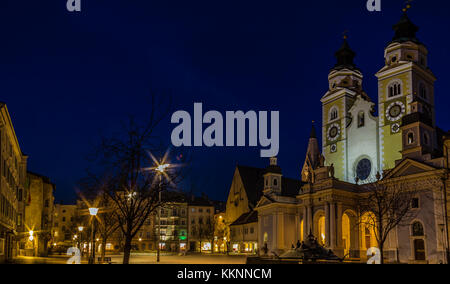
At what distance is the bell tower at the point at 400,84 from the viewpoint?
223 feet

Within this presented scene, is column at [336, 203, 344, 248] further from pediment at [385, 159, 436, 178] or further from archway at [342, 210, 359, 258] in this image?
pediment at [385, 159, 436, 178]

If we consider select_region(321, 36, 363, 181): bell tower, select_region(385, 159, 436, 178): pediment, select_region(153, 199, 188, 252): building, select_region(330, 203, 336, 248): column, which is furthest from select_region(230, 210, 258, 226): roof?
select_region(385, 159, 436, 178): pediment

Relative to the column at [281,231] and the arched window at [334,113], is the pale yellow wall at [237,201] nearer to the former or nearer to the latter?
the arched window at [334,113]

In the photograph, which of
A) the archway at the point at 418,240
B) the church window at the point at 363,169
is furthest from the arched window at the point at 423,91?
the archway at the point at 418,240

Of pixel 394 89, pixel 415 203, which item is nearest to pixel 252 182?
pixel 394 89

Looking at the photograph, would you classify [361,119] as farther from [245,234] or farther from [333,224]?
[245,234]

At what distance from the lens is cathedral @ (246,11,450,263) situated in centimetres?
4997

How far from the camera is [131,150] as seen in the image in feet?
73.6

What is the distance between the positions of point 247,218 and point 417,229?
4796 cm

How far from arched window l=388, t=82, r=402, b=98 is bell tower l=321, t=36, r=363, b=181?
887 cm

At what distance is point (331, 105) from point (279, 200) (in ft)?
76.1

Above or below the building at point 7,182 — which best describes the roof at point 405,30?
above

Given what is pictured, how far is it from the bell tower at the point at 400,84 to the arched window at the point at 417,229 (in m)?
17.3
